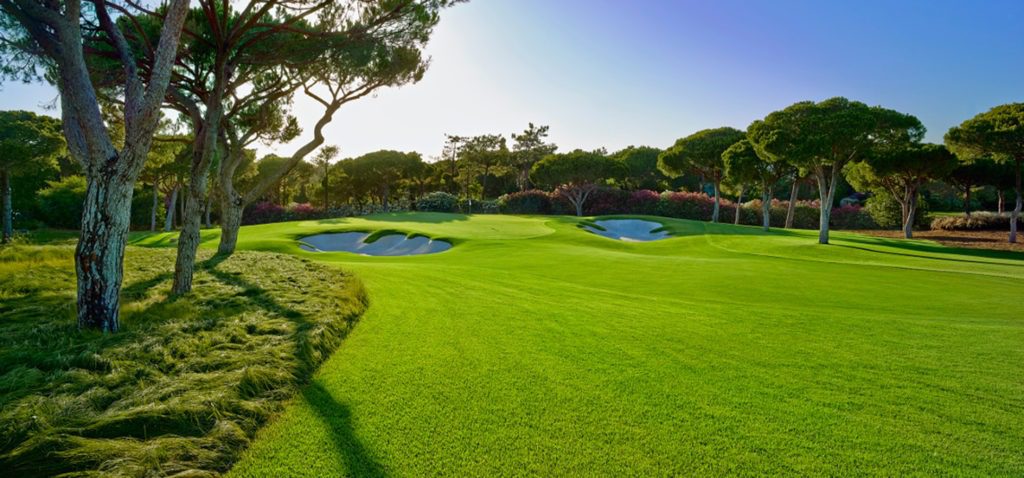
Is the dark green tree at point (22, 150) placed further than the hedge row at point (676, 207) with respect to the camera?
No

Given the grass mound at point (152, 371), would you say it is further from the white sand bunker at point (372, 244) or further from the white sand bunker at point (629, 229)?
the white sand bunker at point (629, 229)

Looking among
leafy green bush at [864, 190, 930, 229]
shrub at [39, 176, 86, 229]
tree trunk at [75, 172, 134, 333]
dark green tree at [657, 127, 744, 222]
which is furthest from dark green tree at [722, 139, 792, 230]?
shrub at [39, 176, 86, 229]

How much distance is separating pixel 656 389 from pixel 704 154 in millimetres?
36283

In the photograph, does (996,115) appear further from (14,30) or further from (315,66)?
(14,30)

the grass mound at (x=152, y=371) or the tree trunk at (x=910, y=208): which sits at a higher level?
the tree trunk at (x=910, y=208)

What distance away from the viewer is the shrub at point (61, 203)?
113ft

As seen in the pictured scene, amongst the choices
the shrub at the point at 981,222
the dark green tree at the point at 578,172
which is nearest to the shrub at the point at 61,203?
the dark green tree at the point at 578,172

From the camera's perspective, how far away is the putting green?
9.05ft

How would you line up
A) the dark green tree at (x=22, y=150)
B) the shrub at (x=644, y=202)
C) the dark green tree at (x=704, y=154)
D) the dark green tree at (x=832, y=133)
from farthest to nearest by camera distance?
the shrub at (x=644, y=202), the dark green tree at (x=704, y=154), the dark green tree at (x=22, y=150), the dark green tree at (x=832, y=133)

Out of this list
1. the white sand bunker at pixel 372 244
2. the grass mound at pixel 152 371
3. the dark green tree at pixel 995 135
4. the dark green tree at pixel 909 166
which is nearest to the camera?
the grass mound at pixel 152 371

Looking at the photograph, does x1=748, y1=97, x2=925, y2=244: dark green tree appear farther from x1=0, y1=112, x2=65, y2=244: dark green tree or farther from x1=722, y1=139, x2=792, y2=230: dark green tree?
x1=0, y1=112, x2=65, y2=244: dark green tree

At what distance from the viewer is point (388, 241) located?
2234cm

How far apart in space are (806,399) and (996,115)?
95.7 feet

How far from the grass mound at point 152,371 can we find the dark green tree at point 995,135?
3031cm
